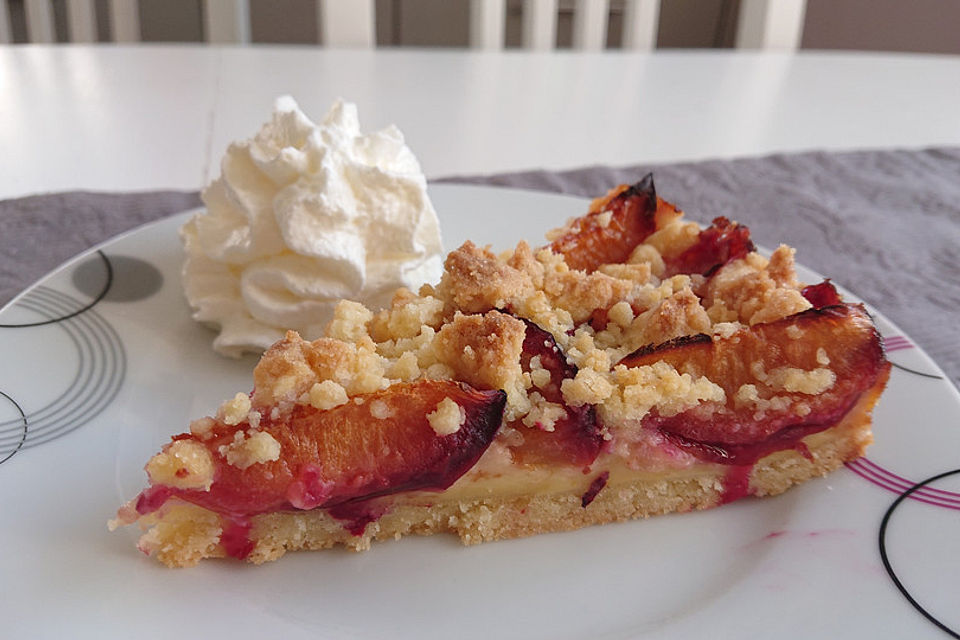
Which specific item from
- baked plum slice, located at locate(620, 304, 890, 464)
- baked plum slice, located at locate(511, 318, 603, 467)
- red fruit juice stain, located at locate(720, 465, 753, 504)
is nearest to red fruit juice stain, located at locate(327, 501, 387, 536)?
baked plum slice, located at locate(511, 318, 603, 467)

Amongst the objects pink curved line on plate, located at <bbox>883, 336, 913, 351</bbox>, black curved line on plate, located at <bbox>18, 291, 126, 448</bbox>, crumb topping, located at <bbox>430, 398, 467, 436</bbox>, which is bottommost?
black curved line on plate, located at <bbox>18, 291, 126, 448</bbox>

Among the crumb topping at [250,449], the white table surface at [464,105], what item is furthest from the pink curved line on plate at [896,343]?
the white table surface at [464,105]

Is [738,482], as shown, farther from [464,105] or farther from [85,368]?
[464,105]

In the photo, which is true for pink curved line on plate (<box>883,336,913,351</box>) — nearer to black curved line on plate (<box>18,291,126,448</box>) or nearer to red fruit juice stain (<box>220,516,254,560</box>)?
red fruit juice stain (<box>220,516,254,560</box>)

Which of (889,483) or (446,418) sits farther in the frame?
(889,483)

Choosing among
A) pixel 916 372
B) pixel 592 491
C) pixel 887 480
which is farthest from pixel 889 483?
pixel 592 491

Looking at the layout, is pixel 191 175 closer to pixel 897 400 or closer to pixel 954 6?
pixel 897 400
